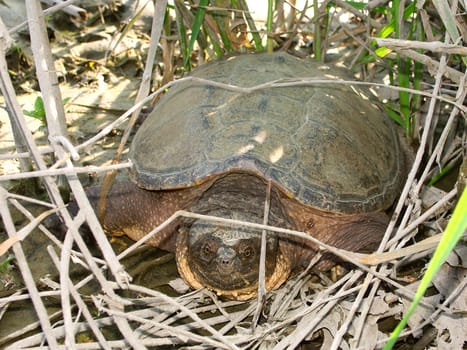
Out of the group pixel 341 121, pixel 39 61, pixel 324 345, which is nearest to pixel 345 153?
pixel 341 121

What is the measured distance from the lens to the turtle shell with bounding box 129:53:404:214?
3012mm

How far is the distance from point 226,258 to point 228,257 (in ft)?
0.04

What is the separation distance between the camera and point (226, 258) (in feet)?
9.29

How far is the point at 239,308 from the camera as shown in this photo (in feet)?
10.2

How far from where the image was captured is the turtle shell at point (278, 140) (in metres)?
3.01

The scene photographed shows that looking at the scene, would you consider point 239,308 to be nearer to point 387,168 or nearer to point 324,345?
point 324,345

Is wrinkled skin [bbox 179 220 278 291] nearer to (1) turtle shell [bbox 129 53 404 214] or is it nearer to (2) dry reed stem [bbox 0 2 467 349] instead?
(2) dry reed stem [bbox 0 2 467 349]

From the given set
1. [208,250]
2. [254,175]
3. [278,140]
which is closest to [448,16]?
[278,140]

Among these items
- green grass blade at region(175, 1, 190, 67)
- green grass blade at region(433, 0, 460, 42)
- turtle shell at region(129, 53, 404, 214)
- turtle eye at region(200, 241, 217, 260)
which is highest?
green grass blade at region(433, 0, 460, 42)

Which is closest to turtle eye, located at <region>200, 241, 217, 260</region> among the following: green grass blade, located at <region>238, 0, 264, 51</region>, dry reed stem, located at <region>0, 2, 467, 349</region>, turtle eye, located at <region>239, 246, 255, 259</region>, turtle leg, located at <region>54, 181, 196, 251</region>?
turtle eye, located at <region>239, 246, 255, 259</region>

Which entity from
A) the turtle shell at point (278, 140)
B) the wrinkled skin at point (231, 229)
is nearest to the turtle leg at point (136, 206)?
the wrinkled skin at point (231, 229)

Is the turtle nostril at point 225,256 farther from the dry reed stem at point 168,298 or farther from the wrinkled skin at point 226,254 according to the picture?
the dry reed stem at point 168,298

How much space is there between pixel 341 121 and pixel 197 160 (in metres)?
0.90

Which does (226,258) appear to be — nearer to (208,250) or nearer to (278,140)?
(208,250)
